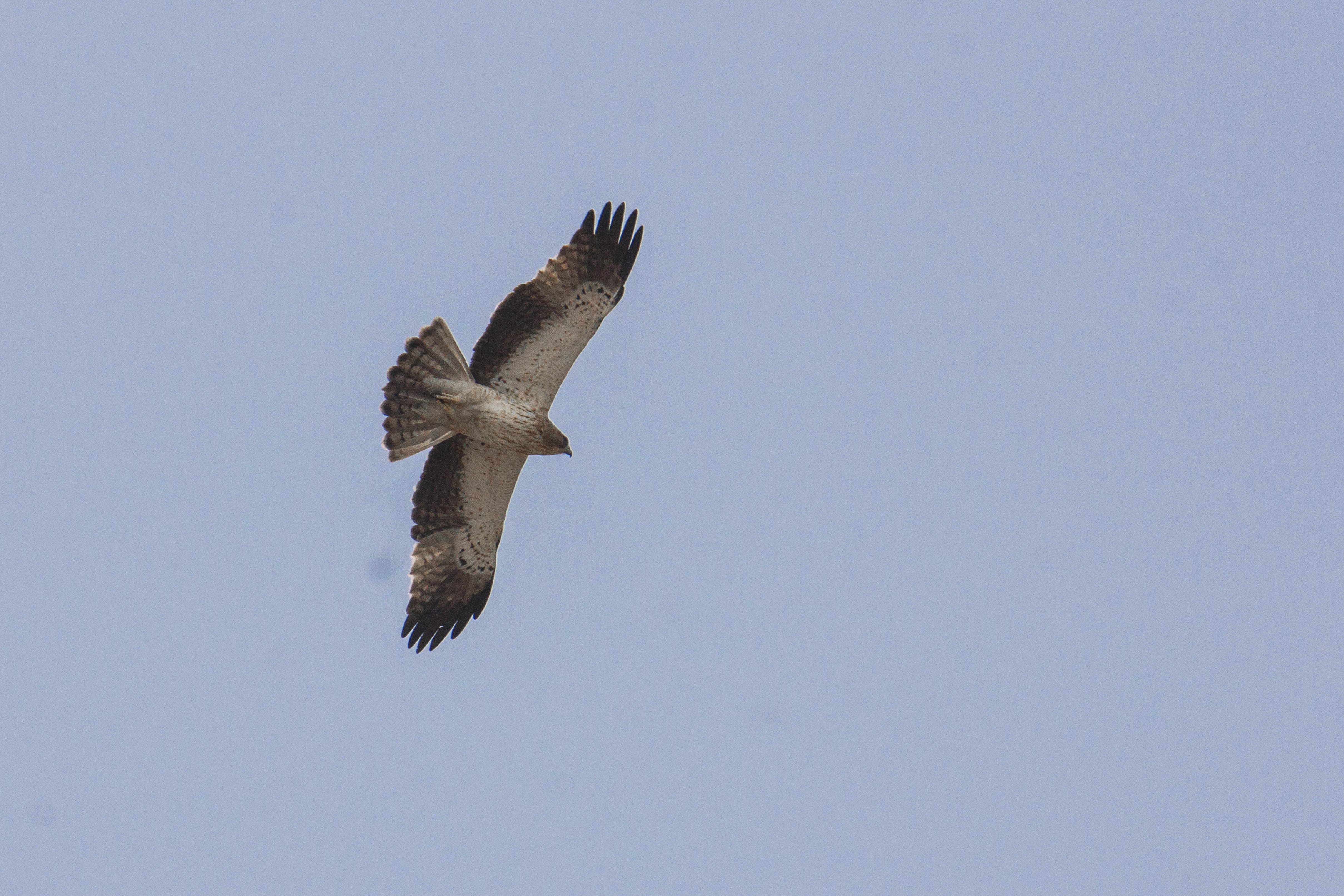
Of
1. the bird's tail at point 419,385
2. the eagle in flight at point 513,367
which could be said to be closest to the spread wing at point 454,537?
the eagle in flight at point 513,367

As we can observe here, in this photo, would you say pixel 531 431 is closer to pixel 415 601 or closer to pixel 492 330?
pixel 492 330

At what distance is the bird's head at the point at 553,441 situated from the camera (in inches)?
512

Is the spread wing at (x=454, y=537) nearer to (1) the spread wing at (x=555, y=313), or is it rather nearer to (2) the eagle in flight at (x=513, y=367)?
(2) the eagle in flight at (x=513, y=367)

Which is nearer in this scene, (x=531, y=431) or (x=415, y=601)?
(x=531, y=431)

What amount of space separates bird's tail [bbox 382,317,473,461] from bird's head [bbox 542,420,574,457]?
2.38 feet

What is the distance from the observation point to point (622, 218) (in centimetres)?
1320

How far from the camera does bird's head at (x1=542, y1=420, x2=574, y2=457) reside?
13.0 metres

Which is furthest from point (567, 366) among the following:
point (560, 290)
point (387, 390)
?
point (387, 390)

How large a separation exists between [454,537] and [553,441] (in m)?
1.54

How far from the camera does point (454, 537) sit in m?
14.0

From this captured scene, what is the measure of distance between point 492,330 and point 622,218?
4.61ft

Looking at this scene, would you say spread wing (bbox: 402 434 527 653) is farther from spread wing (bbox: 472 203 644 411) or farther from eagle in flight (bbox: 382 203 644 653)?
spread wing (bbox: 472 203 644 411)

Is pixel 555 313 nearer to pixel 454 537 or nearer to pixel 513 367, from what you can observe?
pixel 513 367

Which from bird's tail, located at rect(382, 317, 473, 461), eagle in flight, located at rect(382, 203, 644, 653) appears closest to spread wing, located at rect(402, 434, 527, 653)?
eagle in flight, located at rect(382, 203, 644, 653)
